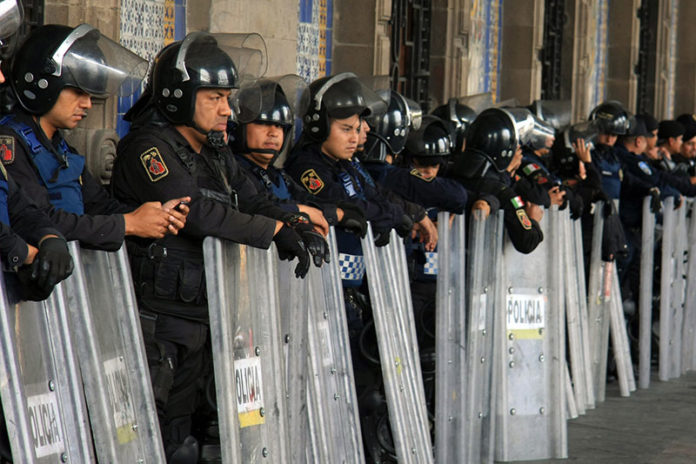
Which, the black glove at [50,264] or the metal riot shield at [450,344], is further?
the metal riot shield at [450,344]

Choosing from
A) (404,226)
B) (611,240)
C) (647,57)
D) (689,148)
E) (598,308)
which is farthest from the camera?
(647,57)

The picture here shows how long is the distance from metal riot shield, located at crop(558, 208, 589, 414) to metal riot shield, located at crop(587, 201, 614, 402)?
12.9 inches

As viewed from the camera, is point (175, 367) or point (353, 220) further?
point (353, 220)

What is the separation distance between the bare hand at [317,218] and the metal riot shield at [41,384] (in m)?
1.30

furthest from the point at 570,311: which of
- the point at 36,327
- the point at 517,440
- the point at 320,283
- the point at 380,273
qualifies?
the point at 36,327

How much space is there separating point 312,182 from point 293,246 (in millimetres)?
1381

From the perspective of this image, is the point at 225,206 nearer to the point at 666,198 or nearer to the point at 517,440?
the point at 517,440

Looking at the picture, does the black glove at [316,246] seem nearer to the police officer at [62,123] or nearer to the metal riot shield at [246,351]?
the metal riot shield at [246,351]

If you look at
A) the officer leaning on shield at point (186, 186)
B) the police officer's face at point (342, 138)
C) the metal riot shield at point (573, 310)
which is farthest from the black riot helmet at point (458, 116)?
the police officer's face at point (342, 138)

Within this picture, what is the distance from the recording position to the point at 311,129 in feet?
18.1

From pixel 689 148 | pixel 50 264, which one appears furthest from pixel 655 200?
pixel 50 264

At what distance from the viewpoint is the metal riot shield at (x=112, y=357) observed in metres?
3.53

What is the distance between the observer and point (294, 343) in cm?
425

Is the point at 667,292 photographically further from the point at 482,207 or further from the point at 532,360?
the point at 482,207
